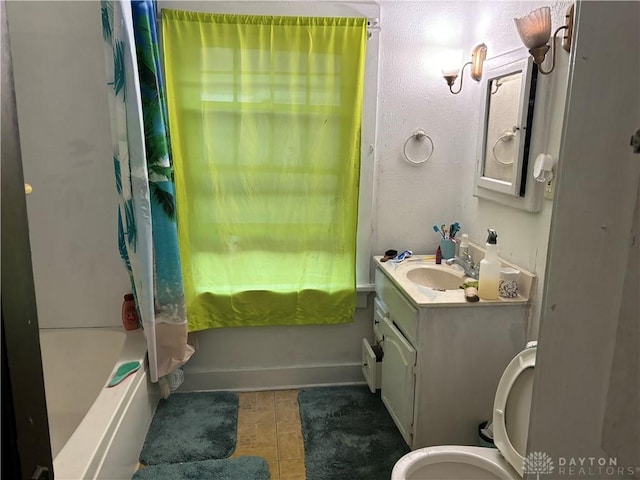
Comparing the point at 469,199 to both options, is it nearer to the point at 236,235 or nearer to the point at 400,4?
the point at 400,4

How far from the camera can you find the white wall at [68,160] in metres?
2.15

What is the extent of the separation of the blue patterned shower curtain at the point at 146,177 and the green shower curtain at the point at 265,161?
0.19m

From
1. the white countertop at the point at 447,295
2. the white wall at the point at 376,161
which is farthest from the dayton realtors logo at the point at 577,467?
the white wall at the point at 376,161

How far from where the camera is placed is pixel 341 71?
232 centimetres

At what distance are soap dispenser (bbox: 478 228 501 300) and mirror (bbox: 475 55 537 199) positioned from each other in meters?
0.24

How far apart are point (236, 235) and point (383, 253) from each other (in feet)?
2.68

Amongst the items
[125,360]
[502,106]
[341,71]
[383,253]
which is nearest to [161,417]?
[125,360]

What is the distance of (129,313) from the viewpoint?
7.73ft

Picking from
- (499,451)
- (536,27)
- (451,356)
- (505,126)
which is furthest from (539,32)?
(499,451)

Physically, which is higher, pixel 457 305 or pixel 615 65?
pixel 615 65

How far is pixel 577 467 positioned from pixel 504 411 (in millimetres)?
1182

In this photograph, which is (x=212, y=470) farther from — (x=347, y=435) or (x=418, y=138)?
(x=418, y=138)

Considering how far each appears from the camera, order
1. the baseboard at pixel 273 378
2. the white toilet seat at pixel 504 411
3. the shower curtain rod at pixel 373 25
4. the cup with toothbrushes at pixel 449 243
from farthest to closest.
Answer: the baseboard at pixel 273 378 < the cup with toothbrushes at pixel 449 243 < the shower curtain rod at pixel 373 25 < the white toilet seat at pixel 504 411

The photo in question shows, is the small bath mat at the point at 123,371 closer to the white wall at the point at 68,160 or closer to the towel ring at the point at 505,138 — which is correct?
the white wall at the point at 68,160
